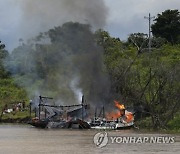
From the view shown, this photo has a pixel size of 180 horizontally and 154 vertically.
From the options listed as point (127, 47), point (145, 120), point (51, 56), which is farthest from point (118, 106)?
point (127, 47)

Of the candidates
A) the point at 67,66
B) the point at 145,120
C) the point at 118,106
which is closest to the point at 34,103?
the point at 67,66

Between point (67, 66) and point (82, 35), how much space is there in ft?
24.3

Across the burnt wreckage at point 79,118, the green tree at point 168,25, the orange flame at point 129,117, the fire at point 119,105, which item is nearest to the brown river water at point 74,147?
the burnt wreckage at point 79,118

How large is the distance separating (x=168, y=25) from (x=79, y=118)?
97.2 feet

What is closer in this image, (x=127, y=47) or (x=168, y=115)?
(x=168, y=115)

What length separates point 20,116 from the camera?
70.6 m

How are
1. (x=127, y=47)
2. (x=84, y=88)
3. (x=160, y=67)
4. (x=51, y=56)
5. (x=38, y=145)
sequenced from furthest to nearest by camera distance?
(x=127, y=47), (x=51, y=56), (x=84, y=88), (x=160, y=67), (x=38, y=145)

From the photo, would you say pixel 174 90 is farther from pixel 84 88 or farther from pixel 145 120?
pixel 84 88

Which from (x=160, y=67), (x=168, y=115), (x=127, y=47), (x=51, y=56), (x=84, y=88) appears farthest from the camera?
(x=127, y=47)

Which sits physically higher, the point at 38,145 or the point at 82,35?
the point at 82,35

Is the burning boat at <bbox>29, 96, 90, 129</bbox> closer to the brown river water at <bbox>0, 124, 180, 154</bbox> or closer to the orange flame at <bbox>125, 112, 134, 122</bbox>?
the orange flame at <bbox>125, 112, 134, 122</bbox>

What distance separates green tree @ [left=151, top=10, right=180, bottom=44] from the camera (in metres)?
83.3

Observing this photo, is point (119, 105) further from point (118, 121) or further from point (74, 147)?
point (74, 147)

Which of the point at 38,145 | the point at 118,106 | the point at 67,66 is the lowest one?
the point at 38,145
